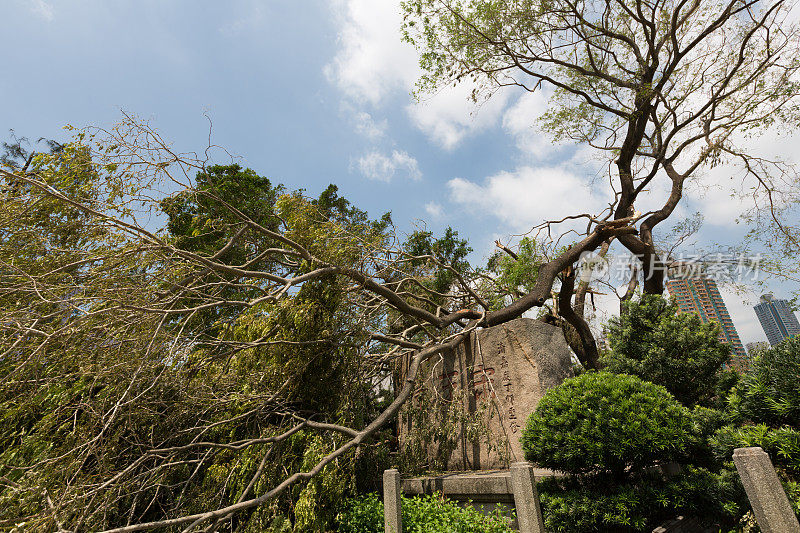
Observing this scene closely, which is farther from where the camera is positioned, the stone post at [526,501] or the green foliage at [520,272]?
the green foliage at [520,272]

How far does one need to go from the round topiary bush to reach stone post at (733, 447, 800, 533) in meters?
0.86

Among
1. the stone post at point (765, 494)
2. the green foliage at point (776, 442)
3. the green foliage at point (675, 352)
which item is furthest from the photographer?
the green foliage at point (675, 352)

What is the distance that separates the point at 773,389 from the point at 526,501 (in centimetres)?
221

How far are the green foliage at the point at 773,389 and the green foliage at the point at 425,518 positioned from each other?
232 cm

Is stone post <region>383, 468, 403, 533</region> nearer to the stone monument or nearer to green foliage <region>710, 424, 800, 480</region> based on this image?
the stone monument

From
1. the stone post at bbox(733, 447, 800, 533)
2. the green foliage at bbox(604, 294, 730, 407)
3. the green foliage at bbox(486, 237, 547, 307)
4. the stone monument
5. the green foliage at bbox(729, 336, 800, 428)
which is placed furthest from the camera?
the green foliage at bbox(486, 237, 547, 307)

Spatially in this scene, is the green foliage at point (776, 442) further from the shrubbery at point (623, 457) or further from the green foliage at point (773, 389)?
the shrubbery at point (623, 457)

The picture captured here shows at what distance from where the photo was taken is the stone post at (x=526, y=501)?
318 cm

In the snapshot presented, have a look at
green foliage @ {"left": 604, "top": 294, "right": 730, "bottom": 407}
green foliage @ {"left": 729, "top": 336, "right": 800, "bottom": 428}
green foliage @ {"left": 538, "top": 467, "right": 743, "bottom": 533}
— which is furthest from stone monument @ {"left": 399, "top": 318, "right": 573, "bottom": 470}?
green foliage @ {"left": 729, "top": 336, "right": 800, "bottom": 428}

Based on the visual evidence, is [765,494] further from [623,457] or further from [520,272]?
[520,272]

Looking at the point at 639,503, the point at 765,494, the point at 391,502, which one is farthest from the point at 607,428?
the point at 391,502

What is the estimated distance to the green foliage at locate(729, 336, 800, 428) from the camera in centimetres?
314

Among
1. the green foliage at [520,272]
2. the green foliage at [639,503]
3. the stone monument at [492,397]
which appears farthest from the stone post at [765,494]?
the green foliage at [520,272]

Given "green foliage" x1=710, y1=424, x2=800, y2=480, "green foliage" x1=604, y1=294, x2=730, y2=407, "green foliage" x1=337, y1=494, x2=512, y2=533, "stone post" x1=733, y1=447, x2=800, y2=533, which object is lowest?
"green foliage" x1=337, y1=494, x2=512, y2=533
